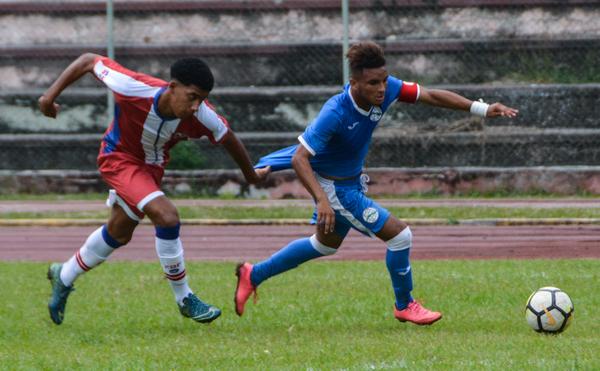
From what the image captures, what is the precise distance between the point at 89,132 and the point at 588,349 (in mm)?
13933

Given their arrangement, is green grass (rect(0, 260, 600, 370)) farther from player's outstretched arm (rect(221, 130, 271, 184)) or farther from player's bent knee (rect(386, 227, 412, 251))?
player's outstretched arm (rect(221, 130, 271, 184))

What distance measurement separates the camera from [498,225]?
1488 cm

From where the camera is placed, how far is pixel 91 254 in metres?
8.16

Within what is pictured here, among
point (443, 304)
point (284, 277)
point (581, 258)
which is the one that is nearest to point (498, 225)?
point (581, 258)

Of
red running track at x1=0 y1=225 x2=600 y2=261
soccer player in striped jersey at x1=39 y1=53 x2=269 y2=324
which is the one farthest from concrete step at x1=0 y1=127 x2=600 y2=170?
soccer player in striped jersey at x1=39 y1=53 x2=269 y2=324

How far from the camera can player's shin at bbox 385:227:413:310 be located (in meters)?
7.88

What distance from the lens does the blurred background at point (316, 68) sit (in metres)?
18.4

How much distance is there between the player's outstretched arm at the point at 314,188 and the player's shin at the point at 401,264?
456 mm

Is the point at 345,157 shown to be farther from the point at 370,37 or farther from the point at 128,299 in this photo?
the point at 370,37

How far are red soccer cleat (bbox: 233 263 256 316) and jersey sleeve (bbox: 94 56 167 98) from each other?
4.68 ft

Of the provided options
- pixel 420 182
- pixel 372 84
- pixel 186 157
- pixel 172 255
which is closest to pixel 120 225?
pixel 172 255

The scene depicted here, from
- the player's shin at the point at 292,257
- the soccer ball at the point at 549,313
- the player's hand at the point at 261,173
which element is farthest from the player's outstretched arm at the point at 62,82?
the soccer ball at the point at 549,313

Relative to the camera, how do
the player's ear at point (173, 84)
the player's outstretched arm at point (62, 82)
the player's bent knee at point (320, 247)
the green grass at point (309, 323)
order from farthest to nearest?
the player's bent knee at point (320, 247) < the player's outstretched arm at point (62, 82) < the player's ear at point (173, 84) < the green grass at point (309, 323)

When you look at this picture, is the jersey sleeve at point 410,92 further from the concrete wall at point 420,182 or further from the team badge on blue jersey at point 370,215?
the concrete wall at point 420,182
